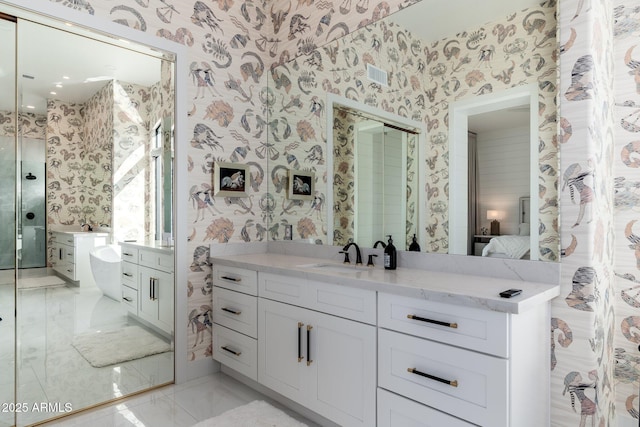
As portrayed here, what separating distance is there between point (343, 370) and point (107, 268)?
1.62 m

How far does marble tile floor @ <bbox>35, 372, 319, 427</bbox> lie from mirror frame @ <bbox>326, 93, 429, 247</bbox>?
3.78 feet

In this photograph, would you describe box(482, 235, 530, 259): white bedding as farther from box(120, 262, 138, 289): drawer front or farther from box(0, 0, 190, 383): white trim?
box(120, 262, 138, 289): drawer front

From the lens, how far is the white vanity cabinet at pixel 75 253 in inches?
89.7

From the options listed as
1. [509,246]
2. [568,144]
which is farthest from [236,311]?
[568,144]

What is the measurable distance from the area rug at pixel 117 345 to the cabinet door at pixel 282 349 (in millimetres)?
783

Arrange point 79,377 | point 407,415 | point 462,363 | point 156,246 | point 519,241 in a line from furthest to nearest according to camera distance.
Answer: point 156,246, point 79,377, point 519,241, point 407,415, point 462,363

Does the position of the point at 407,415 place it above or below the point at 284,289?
below

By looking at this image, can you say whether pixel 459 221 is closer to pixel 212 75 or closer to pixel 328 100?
pixel 328 100

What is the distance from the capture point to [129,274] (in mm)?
2562

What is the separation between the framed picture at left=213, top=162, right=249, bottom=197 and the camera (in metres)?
2.86

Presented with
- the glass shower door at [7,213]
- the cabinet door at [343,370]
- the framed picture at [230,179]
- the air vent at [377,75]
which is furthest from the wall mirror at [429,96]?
the glass shower door at [7,213]

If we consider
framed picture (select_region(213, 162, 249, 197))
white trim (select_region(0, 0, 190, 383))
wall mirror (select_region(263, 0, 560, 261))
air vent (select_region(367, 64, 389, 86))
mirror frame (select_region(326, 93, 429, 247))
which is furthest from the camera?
framed picture (select_region(213, 162, 249, 197))

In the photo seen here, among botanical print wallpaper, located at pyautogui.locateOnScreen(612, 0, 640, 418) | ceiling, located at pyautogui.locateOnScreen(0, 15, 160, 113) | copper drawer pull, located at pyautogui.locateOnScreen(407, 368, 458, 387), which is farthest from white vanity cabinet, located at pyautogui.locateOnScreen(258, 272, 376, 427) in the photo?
ceiling, located at pyautogui.locateOnScreen(0, 15, 160, 113)

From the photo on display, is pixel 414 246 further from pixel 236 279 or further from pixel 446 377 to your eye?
pixel 236 279
